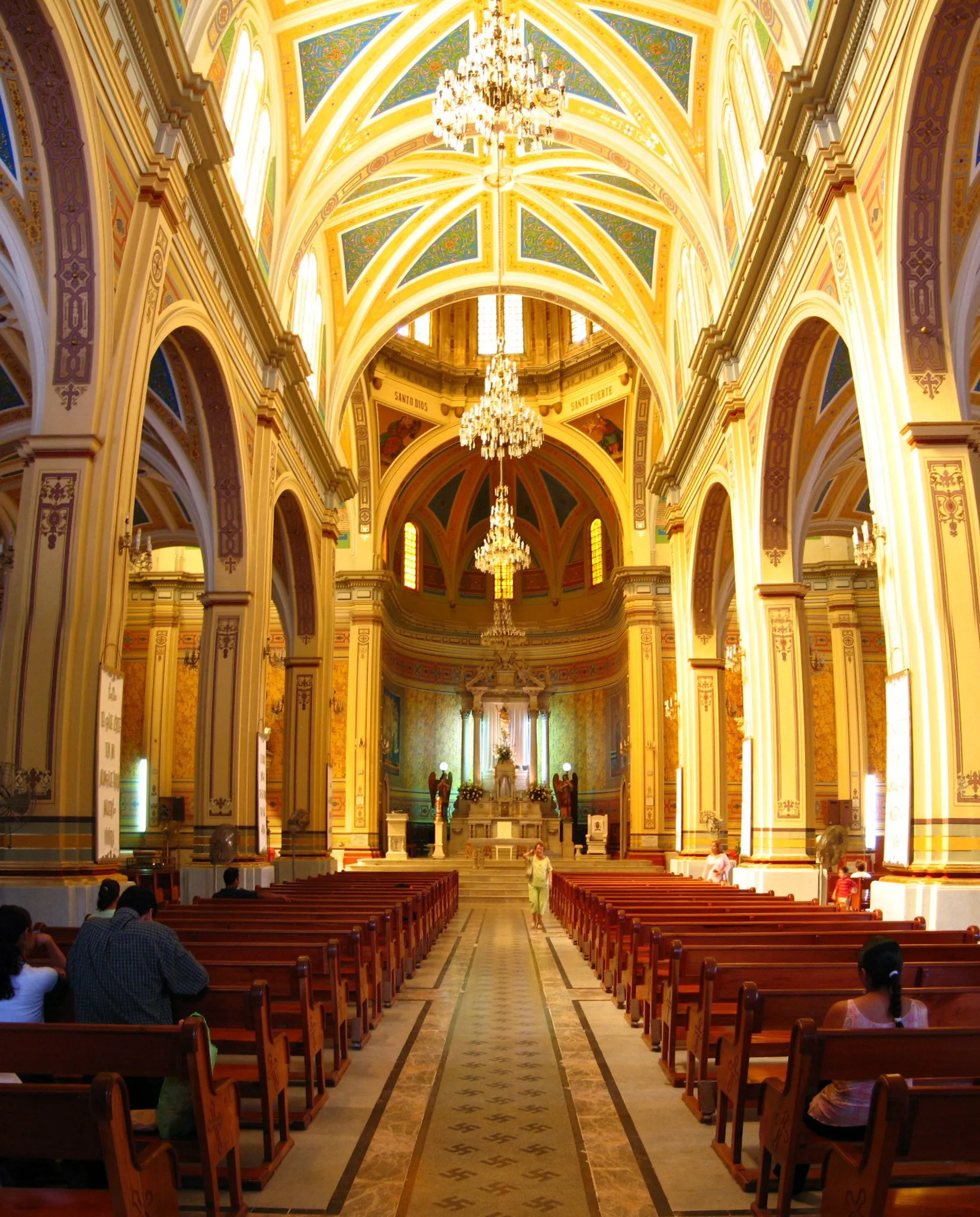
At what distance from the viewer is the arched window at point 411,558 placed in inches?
1420

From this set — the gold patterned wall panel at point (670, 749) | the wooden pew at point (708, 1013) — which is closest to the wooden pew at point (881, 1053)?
the wooden pew at point (708, 1013)

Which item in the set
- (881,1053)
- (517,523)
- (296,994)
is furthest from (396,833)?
(881,1053)

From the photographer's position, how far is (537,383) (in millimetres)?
33031

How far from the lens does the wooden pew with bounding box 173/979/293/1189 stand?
15.6 ft

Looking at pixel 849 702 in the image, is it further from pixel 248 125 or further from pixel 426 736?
pixel 248 125

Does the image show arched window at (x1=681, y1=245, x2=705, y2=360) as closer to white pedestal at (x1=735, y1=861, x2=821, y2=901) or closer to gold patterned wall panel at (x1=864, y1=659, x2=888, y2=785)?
white pedestal at (x1=735, y1=861, x2=821, y2=901)

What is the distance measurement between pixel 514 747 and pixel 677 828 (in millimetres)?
13707

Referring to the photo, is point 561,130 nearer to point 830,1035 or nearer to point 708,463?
point 708,463

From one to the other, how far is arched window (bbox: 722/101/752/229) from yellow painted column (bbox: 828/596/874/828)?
13.5 meters

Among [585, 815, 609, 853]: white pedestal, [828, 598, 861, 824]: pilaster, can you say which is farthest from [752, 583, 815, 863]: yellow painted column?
[585, 815, 609, 853]: white pedestal

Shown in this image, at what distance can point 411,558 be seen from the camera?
1433 inches

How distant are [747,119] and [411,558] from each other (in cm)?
2253

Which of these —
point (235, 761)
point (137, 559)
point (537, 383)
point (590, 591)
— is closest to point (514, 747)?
point (590, 591)

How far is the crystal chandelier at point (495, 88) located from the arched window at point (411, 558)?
79.4ft
